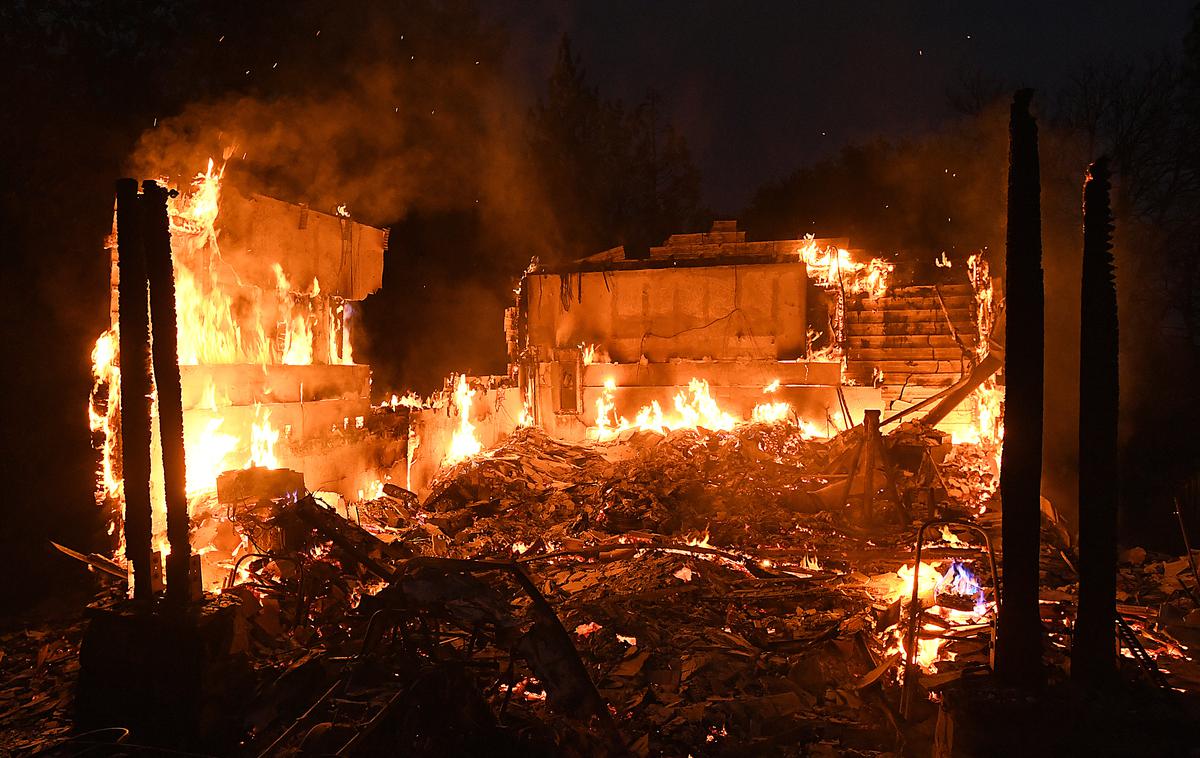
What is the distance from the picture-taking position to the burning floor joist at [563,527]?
181 inches

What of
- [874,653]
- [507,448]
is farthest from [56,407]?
[874,653]

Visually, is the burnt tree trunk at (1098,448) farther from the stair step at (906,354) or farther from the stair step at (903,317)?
the stair step at (903,317)

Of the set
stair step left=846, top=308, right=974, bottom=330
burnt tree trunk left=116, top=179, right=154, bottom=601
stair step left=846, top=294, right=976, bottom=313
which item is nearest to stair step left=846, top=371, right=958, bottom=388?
stair step left=846, top=308, right=974, bottom=330

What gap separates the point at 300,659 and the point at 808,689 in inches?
171

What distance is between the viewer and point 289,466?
10.1 m

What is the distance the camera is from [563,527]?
11.1 meters

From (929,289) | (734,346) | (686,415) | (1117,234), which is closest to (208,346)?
(686,415)

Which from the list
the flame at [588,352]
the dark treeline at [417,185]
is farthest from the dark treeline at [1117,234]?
the flame at [588,352]

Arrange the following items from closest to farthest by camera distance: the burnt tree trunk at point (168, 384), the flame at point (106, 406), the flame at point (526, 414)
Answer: the burnt tree trunk at point (168, 384)
the flame at point (106, 406)
the flame at point (526, 414)

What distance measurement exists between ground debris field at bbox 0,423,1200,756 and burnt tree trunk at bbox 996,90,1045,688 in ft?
2.08

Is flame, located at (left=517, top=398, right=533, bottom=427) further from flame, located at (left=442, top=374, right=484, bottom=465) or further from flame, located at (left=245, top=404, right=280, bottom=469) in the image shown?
flame, located at (left=245, top=404, right=280, bottom=469)

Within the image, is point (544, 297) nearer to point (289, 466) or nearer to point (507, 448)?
point (507, 448)

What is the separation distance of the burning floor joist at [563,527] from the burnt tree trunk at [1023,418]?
29 cm

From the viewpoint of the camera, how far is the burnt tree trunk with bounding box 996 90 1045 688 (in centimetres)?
386
